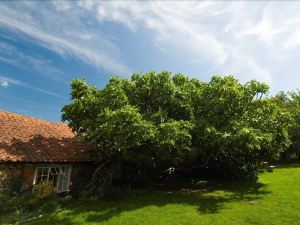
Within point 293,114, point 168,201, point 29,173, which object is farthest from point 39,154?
point 293,114

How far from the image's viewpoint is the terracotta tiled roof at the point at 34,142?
22.2 m

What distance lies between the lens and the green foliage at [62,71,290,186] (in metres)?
20.8

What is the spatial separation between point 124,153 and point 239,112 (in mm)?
9457

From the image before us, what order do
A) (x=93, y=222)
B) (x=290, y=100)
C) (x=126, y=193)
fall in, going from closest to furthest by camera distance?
1. (x=93, y=222)
2. (x=126, y=193)
3. (x=290, y=100)

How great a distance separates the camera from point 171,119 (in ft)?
75.0

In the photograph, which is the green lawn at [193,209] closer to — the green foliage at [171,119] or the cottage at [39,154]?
the green foliage at [171,119]

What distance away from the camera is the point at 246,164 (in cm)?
3173

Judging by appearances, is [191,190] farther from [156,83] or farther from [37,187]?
[37,187]

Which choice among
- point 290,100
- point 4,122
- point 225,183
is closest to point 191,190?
point 225,183

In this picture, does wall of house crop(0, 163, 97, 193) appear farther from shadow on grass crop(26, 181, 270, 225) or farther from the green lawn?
the green lawn

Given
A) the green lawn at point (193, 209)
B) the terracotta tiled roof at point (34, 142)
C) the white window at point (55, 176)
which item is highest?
the terracotta tiled roof at point (34, 142)

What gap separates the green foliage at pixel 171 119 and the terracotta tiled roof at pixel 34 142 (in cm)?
238

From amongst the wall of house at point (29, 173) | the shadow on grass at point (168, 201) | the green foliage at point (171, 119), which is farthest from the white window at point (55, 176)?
the shadow on grass at point (168, 201)

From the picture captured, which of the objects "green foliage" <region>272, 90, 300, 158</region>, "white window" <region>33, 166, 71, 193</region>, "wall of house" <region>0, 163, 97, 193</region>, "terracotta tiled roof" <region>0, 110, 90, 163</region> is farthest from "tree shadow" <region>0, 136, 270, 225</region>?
"green foliage" <region>272, 90, 300, 158</region>
